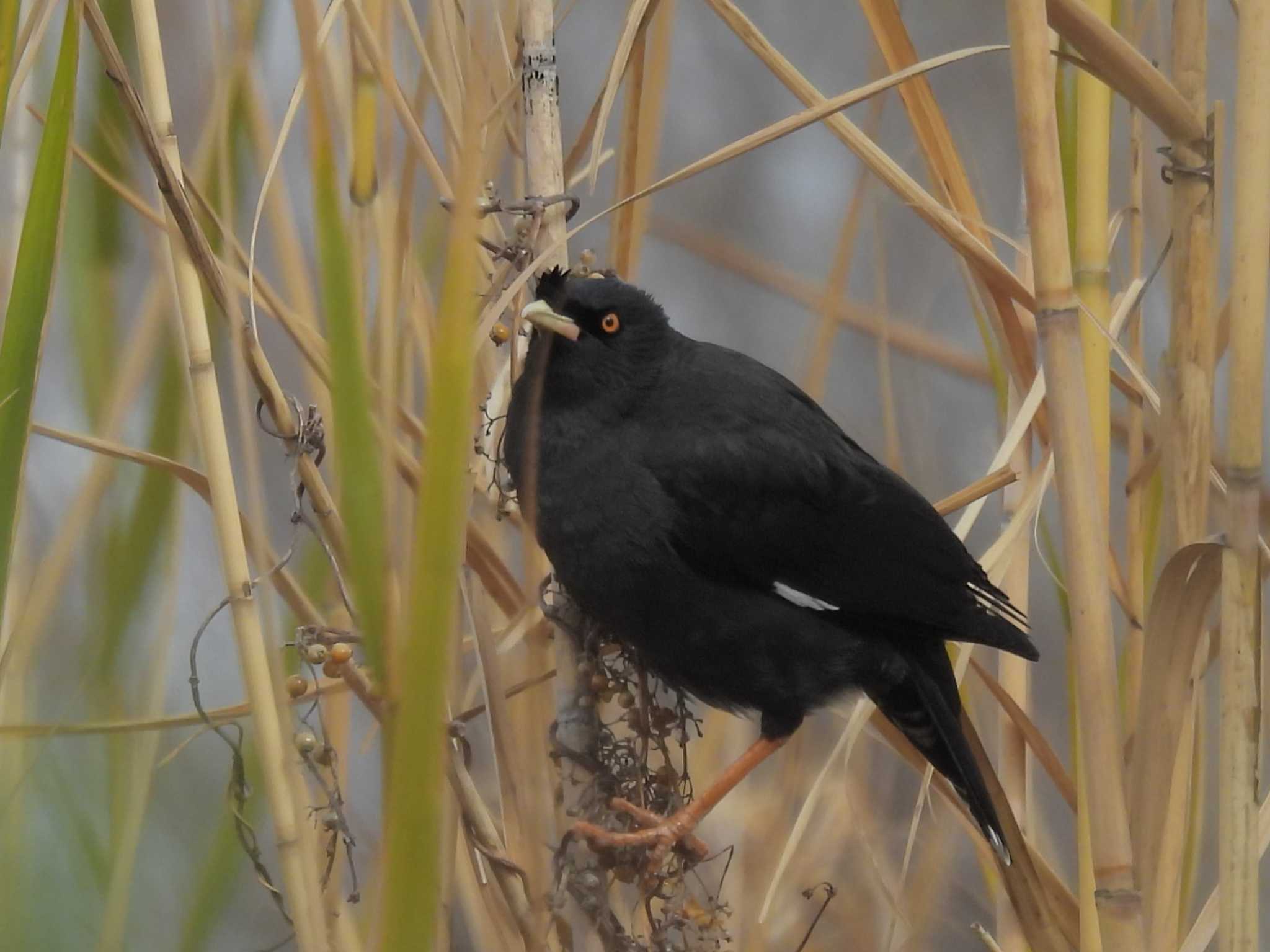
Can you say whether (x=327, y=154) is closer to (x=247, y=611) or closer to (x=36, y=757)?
(x=247, y=611)

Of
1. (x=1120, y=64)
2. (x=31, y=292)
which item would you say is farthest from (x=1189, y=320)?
(x=31, y=292)

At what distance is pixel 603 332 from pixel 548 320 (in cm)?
15

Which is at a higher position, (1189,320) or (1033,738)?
(1189,320)

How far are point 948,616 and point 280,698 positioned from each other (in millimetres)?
797

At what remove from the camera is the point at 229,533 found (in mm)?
960

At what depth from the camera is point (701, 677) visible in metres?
1.40

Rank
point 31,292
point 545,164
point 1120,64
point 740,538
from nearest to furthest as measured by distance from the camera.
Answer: point 31,292 < point 1120,64 < point 545,164 < point 740,538

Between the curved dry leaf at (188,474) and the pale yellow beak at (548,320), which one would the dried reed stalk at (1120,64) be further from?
the curved dry leaf at (188,474)

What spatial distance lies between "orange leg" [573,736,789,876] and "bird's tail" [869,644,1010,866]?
0.49ft

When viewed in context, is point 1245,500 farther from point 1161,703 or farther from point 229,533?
point 229,533

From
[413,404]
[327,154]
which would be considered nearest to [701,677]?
[413,404]

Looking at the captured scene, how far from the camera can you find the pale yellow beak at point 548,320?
4.25ft

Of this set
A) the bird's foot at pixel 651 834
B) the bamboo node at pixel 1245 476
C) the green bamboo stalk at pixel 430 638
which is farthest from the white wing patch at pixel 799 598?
the green bamboo stalk at pixel 430 638

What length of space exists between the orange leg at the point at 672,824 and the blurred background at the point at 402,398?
10 cm
